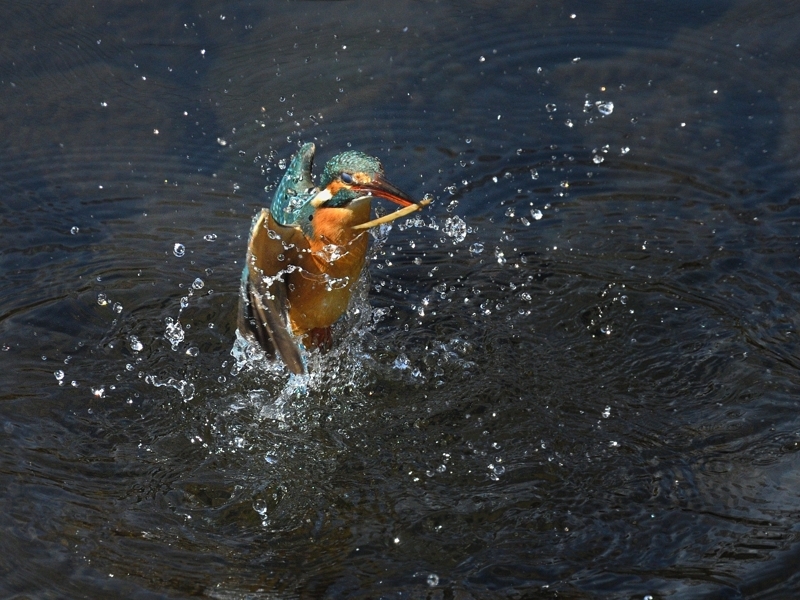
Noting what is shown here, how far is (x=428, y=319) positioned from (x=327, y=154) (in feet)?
4.99

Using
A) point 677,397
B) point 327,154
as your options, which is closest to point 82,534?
point 677,397

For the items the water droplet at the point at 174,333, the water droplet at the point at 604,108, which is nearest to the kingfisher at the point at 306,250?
the water droplet at the point at 174,333

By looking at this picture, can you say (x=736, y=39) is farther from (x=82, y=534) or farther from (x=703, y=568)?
(x=82, y=534)

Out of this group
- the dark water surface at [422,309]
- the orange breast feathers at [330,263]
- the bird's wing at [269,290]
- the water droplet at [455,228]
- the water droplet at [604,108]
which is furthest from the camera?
the water droplet at [604,108]

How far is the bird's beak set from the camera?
4.21 metres

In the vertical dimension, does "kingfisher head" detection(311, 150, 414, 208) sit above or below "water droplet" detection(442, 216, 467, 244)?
below

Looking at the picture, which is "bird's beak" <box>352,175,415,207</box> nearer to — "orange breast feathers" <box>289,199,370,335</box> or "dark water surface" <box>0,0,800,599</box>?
"orange breast feathers" <box>289,199,370,335</box>

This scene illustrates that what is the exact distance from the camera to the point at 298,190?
15.0 feet

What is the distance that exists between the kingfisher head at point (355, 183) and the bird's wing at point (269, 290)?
0.23 meters

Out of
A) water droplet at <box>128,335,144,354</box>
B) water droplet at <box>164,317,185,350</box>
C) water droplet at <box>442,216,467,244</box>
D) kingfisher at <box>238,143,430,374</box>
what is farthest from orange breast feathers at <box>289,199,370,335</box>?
water droplet at <box>442,216,467,244</box>

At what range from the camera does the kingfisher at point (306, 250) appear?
418cm

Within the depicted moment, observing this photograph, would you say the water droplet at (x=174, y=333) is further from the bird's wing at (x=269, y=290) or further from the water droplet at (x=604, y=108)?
the water droplet at (x=604, y=108)

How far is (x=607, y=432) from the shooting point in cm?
414

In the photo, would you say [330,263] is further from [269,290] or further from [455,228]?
[455,228]
